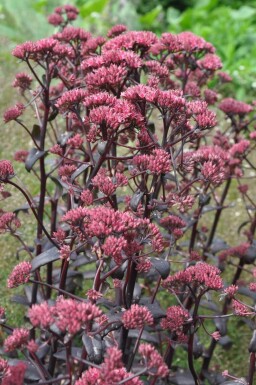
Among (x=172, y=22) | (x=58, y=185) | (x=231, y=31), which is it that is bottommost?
(x=58, y=185)

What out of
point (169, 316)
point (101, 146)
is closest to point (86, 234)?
point (101, 146)

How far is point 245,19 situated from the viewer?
27.7 ft

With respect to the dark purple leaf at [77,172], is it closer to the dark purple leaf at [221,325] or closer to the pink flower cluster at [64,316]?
the pink flower cluster at [64,316]

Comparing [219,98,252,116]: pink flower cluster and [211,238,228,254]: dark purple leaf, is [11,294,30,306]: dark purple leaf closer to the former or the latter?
[211,238,228,254]: dark purple leaf

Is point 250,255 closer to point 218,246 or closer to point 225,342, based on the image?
point 218,246

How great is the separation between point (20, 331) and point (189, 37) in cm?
182

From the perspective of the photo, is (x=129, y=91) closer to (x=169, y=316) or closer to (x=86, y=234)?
(x=86, y=234)

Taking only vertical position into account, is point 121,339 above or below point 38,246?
below

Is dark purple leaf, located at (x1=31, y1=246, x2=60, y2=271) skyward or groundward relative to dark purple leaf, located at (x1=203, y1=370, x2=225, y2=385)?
skyward

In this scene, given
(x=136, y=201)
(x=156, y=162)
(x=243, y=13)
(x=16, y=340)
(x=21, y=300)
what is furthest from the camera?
(x=243, y=13)

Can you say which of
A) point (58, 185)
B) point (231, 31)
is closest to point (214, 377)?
point (58, 185)

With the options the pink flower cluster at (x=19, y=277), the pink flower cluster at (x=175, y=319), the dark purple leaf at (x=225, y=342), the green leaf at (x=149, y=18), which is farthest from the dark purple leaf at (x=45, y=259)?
the green leaf at (x=149, y=18)

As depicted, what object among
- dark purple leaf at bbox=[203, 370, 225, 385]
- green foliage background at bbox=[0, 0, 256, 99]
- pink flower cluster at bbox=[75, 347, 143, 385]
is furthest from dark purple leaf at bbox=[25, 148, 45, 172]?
green foliage background at bbox=[0, 0, 256, 99]

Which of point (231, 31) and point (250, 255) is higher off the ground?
point (231, 31)
